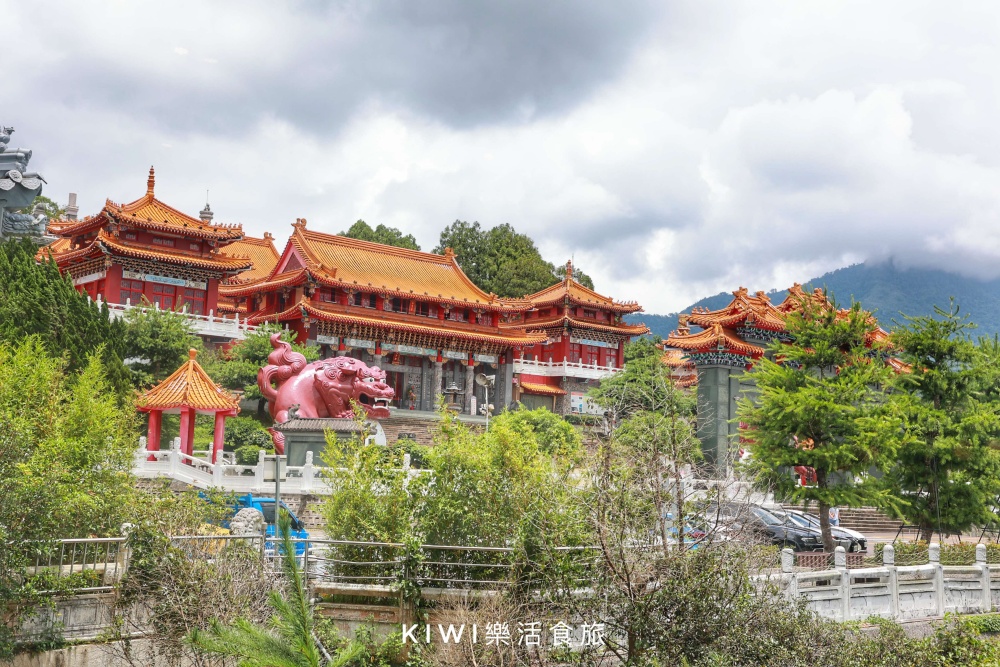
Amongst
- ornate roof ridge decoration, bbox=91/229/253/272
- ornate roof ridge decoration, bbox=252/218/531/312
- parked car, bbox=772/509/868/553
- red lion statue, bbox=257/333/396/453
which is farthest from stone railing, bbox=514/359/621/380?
parked car, bbox=772/509/868/553

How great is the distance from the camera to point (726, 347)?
108 feet

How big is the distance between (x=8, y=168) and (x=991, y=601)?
57.0 feet

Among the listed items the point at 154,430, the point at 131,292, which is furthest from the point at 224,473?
the point at 131,292

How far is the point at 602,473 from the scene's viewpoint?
10.9 metres

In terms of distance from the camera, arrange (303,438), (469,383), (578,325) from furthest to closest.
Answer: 1. (578,325)
2. (469,383)
3. (303,438)

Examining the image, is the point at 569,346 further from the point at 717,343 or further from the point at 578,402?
the point at 717,343

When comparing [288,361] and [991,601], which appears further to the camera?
[288,361]

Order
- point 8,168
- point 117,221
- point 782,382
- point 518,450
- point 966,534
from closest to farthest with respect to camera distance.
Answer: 1. point 8,168
2. point 518,450
3. point 782,382
4. point 966,534
5. point 117,221

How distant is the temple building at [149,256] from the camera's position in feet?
118

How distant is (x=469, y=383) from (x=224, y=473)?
2030 centimetres

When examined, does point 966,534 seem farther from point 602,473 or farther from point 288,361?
point 602,473

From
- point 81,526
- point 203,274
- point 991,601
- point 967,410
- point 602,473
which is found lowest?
point 991,601

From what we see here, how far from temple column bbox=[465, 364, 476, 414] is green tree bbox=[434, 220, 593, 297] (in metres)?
14.1

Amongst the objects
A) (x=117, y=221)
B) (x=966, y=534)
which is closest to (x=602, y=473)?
(x=966, y=534)
